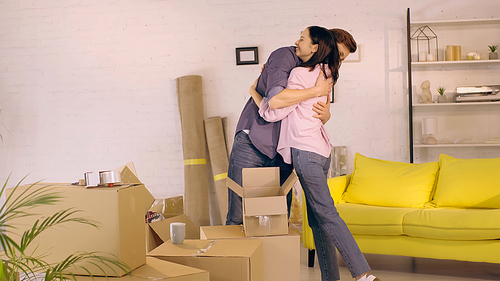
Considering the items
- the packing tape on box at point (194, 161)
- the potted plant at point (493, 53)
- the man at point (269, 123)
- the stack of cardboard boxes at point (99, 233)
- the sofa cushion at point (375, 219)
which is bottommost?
the sofa cushion at point (375, 219)

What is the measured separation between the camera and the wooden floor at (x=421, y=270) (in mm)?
2527

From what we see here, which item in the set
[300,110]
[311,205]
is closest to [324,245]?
[311,205]

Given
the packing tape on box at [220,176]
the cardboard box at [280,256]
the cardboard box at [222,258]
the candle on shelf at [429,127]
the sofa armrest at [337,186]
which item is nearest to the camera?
the cardboard box at [222,258]

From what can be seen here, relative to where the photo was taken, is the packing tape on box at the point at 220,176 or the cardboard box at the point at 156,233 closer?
the cardboard box at the point at 156,233

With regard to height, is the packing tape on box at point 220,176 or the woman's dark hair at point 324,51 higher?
the woman's dark hair at point 324,51

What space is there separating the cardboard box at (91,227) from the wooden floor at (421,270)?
61.7 inches

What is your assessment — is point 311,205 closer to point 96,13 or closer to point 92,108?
point 92,108

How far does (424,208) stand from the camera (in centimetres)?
286

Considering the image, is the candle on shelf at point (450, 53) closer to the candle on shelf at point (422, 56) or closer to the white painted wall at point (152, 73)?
the candle on shelf at point (422, 56)

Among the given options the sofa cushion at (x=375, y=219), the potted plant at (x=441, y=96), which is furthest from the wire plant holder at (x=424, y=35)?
the sofa cushion at (x=375, y=219)

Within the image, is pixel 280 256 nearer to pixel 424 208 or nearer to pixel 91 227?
pixel 91 227

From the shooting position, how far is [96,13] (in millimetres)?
4277

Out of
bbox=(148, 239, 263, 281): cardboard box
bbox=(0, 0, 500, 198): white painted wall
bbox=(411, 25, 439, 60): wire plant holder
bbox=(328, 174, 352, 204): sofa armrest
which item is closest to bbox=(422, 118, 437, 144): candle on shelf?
bbox=(0, 0, 500, 198): white painted wall

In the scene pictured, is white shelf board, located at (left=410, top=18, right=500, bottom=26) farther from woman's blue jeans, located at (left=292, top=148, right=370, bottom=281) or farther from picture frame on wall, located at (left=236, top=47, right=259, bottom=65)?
woman's blue jeans, located at (left=292, top=148, right=370, bottom=281)
